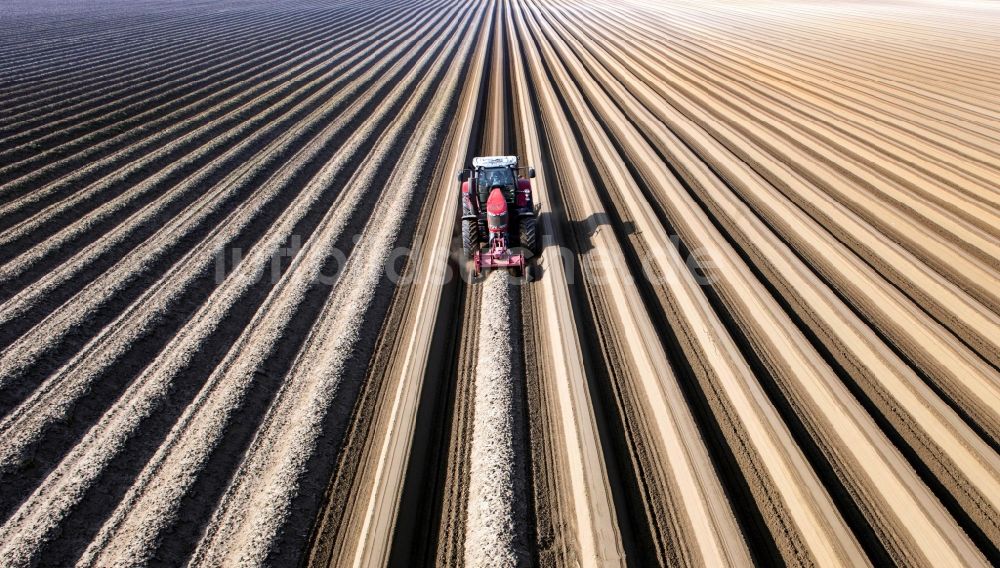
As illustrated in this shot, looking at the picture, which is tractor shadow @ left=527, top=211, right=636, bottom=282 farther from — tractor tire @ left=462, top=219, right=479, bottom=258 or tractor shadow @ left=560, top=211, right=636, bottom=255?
tractor tire @ left=462, top=219, right=479, bottom=258

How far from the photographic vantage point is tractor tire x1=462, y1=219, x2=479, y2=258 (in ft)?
27.9

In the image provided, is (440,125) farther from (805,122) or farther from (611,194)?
(805,122)

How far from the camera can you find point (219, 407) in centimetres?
594

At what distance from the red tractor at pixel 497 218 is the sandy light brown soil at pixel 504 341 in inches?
18.4

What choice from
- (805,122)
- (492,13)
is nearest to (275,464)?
(805,122)

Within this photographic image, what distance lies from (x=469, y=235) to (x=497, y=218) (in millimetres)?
693

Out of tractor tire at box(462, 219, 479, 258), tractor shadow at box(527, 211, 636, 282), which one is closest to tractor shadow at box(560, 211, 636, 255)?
tractor shadow at box(527, 211, 636, 282)

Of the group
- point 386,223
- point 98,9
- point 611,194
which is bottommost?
point 386,223

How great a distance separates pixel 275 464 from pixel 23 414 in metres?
3.35

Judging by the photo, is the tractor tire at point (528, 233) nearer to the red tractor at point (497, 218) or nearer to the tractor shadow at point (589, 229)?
the red tractor at point (497, 218)

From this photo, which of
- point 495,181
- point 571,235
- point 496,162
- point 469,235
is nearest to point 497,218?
point 469,235

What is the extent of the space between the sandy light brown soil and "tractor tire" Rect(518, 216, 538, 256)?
22.1 inches

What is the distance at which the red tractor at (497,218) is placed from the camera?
8.23m

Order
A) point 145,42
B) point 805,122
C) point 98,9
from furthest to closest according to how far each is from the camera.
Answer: point 98,9
point 145,42
point 805,122
